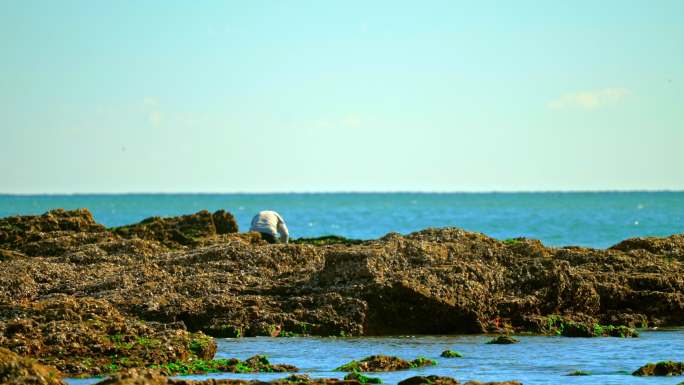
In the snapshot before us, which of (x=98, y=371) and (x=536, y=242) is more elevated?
(x=536, y=242)

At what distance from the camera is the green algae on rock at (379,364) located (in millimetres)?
16094

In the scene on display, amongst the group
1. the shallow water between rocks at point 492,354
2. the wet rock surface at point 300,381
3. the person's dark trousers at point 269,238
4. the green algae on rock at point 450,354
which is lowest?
the shallow water between rocks at point 492,354

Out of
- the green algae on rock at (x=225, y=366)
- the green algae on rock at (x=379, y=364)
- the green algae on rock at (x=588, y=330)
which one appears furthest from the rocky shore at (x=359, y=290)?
the green algae on rock at (x=379, y=364)

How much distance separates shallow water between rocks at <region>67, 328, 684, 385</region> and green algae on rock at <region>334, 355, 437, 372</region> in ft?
0.72

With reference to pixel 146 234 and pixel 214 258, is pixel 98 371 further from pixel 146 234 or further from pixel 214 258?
pixel 146 234

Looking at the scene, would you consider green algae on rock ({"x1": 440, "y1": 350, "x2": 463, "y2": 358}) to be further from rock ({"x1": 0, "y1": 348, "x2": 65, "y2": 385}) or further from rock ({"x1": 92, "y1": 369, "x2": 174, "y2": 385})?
rock ({"x1": 0, "y1": 348, "x2": 65, "y2": 385})

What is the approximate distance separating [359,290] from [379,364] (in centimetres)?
488

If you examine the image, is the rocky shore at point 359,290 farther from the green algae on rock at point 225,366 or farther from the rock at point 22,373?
the rock at point 22,373

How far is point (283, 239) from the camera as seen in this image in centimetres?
3067

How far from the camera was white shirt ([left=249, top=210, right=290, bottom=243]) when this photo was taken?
3056cm

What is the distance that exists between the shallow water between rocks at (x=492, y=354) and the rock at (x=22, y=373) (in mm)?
1951

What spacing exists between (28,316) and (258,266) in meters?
7.13

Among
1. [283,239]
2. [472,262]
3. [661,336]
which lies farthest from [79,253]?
[661,336]

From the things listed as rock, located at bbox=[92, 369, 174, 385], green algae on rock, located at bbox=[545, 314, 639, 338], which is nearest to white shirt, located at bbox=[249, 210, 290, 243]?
green algae on rock, located at bbox=[545, 314, 639, 338]
